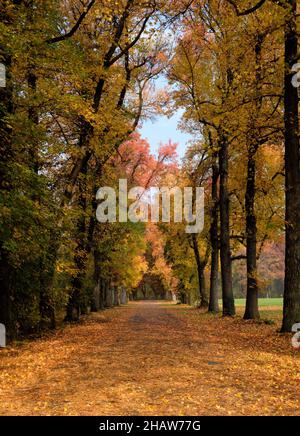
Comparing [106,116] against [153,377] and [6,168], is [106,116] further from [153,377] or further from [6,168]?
[153,377]

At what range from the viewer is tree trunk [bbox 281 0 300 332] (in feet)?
39.4

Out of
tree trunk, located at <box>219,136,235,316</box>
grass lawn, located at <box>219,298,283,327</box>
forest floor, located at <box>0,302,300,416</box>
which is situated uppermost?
tree trunk, located at <box>219,136,235,316</box>

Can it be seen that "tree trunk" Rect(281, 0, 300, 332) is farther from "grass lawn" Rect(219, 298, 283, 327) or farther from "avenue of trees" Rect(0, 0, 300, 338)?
"grass lawn" Rect(219, 298, 283, 327)

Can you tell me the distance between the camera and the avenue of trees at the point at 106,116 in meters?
11.0

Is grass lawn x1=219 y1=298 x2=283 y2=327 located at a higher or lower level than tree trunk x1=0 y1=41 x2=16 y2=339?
lower

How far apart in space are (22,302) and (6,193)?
583cm

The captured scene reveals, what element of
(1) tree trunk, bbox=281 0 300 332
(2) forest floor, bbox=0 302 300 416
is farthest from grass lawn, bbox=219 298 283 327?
(2) forest floor, bbox=0 302 300 416

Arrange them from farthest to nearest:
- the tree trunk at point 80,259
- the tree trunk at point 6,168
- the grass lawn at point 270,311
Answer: the grass lawn at point 270,311 < the tree trunk at point 80,259 < the tree trunk at point 6,168

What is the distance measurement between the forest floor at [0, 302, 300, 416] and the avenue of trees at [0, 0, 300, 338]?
2538 mm

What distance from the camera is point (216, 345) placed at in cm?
1140

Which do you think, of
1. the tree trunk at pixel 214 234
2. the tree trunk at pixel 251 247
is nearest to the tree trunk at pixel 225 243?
the tree trunk at pixel 251 247

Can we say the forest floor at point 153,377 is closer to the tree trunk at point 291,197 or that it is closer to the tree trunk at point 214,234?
the tree trunk at point 291,197

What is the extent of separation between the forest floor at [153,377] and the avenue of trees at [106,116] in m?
2.54

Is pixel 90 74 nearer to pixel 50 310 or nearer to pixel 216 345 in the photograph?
pixel 50 310
